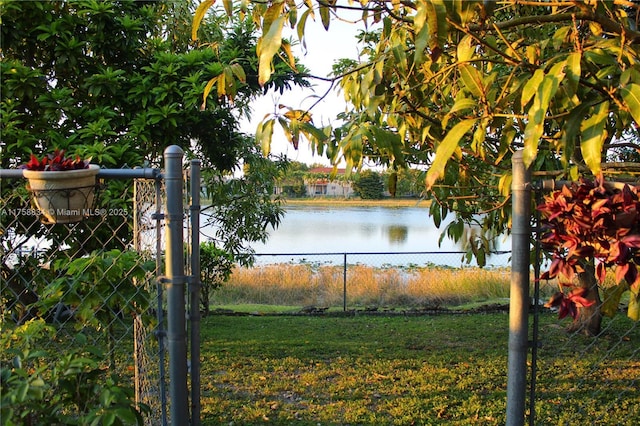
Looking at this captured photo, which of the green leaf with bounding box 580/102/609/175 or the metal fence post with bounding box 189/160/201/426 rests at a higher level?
the green leaf with bounding box 580/102/609/175

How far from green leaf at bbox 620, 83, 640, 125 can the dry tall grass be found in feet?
22.9

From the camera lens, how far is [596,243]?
5.57 feet

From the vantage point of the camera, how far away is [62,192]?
2.04 meters

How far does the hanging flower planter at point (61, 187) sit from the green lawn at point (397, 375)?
198cm

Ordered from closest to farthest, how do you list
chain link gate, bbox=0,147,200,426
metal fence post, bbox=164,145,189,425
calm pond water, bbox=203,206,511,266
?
chain link gate, bbox=0,147,200,426
metal fence post, bbox=164,145,189,425
calm pond water, bbox=203,206,511,266

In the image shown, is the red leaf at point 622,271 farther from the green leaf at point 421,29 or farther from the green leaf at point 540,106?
the green leaf at point 421,29

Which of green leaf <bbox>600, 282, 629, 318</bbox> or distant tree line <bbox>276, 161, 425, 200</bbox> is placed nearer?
green leaf <bbox>600, 282, 629, 318</bbox>

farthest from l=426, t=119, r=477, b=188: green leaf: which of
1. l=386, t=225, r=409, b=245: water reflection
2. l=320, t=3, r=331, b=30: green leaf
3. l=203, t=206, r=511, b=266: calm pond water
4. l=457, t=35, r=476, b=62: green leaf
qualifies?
l=386, t=225, r=409, b=245: water reflection

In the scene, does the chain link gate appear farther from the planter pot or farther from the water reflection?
the water reflection

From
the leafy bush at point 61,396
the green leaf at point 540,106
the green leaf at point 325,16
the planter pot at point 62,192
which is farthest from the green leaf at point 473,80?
the leafy bush at point 61,396

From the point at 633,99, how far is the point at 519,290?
2.25 ft

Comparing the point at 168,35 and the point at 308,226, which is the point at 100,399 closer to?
the point at 168,35

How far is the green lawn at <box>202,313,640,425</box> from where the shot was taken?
364 centimetres

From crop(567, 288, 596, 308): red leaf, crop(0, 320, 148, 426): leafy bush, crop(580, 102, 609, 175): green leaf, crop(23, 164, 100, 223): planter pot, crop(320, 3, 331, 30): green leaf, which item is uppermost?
crop(320, 3, 331, 30): green leaf
